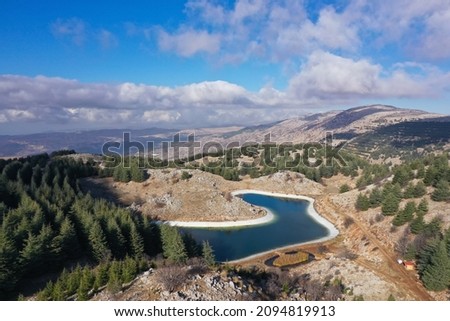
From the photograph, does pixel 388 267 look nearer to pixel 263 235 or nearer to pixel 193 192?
pixel 263 235

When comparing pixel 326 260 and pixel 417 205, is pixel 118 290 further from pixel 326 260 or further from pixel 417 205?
pixel 417 205

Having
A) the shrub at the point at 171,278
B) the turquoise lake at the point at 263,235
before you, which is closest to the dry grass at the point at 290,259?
the turquoise lake at the point at 263,235

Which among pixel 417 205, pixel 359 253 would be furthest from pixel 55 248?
pixel 417 205

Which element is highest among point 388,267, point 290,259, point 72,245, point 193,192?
point 72,245

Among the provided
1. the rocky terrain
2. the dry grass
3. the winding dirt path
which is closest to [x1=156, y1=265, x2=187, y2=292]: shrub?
the dry grass

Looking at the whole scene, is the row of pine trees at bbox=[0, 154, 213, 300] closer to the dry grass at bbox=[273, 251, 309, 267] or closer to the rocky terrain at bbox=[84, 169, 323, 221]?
the dry grass at bbox=[273, 251, 309, 267]

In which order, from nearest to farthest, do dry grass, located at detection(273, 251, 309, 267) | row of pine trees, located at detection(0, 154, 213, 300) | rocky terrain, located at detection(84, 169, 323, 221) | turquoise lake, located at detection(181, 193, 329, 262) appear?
1. row of pine trees, located at detection(0, 154, 213, 300)
2. dry grass, located at detection(273, 251, 309, 267)
3. turquoise lake, located at detection(181, 193, 329, 262)
4. rocky terrain, located at detection(84, 169, 323, 221)

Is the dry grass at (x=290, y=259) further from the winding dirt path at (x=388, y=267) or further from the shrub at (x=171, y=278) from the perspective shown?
the shrub at (x=171, y=278)

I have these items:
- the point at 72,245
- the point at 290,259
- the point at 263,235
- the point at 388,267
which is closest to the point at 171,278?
the point at 72,245
